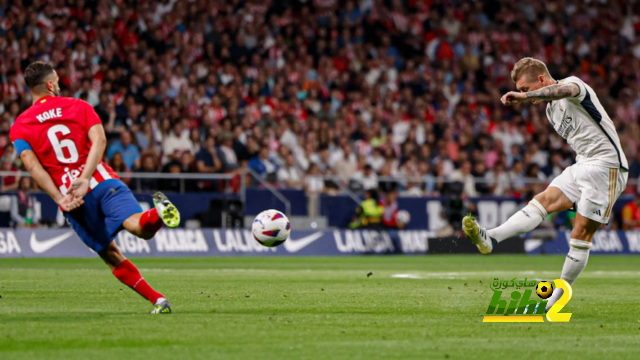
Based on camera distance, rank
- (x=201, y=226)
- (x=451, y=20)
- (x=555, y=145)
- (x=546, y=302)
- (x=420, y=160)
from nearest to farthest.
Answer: (x=546, y=302)
(x=201, y=226)
(x=420, y=160)
(x=555, y=145)
(x=451, y=20)

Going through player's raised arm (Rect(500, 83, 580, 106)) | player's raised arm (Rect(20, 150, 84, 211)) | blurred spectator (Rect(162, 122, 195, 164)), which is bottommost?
blurred spectator (Rect(162, 122, 195, 164))

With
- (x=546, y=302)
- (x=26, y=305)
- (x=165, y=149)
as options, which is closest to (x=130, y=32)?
(x=165, y=149)

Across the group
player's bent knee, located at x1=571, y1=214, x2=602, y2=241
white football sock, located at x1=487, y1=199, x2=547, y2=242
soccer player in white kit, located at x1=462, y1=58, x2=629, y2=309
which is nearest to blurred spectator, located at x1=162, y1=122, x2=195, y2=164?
white football sock, located at x1=487, y1=199, x2=547, y2=242

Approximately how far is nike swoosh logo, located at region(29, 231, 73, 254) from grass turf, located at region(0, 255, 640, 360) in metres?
4.87

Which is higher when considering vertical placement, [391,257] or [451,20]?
[451,20]

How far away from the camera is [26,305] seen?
32.2ft

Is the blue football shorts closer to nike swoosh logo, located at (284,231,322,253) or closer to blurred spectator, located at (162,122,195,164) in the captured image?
blurred spectator, located at (162,122,195,164)

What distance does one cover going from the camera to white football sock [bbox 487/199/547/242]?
991cm

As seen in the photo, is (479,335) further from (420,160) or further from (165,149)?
(420,160)

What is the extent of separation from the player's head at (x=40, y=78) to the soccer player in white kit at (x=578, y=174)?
3.88m

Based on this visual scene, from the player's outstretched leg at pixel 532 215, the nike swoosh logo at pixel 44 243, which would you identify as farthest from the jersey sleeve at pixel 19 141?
the nike swoosh logo at pixel 44 243

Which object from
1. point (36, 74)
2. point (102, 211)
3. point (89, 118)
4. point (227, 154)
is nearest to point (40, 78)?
point (36, 74)

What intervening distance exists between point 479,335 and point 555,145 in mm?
23198

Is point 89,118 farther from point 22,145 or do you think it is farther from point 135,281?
point 135,281
